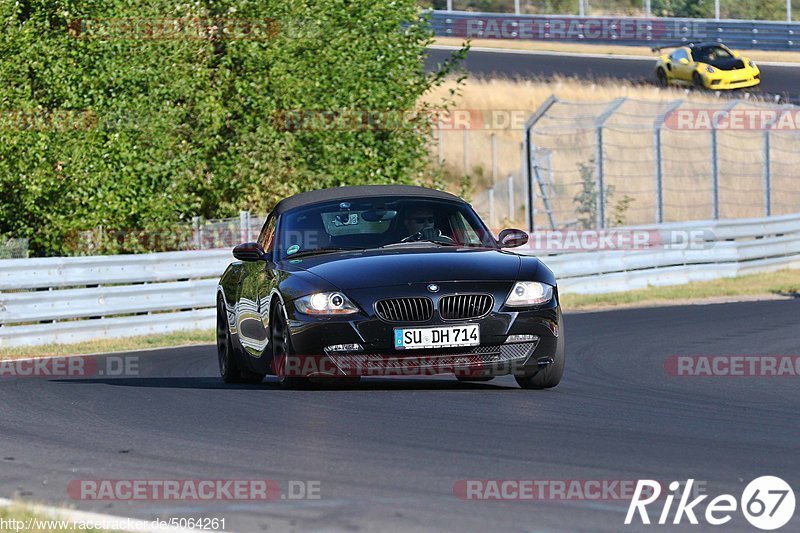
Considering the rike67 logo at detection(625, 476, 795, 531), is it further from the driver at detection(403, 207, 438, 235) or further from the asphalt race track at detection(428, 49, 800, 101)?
the asphalt race track at detection(428, 49, 800, 101)

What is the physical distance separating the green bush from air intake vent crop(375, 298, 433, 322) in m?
12.2

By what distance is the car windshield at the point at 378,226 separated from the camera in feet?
35.3

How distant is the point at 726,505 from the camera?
18.9 feet

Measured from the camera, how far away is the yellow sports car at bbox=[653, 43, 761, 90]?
43938 millimetres

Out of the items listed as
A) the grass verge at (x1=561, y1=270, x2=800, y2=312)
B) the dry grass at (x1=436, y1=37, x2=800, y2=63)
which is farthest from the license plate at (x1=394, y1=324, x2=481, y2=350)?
the dry grass at (x1=436, y1=37, x2=800, y2=63)

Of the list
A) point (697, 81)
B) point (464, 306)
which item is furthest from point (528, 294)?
point (697, 81)

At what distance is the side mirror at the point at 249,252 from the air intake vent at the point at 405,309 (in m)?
1.87

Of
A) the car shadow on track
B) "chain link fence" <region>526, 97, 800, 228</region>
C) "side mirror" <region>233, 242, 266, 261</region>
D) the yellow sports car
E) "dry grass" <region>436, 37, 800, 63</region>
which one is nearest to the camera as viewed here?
the car shadow on track

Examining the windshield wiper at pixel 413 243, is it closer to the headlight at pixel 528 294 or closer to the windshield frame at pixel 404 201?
the windshield frame at pixel 404 201

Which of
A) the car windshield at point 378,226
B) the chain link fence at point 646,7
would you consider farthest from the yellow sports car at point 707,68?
the car windshield at point 378,226

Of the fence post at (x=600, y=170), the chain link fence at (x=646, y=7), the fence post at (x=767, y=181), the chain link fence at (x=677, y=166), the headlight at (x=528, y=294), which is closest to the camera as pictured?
the headlight at (x=528, y=294)

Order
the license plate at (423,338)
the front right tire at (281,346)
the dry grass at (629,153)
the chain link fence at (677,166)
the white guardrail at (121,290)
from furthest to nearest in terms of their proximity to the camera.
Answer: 1. the dry grass at (629,153)
2. the chain link fence at (677,166)
3. the white guardrail at (121,290)
4. the front right tire at (281,346)
5. the license plate at (423,338)

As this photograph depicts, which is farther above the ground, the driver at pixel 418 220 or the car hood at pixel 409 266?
the driver at pixel 418 220

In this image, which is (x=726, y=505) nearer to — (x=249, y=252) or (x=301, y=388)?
(x=301, y=388)
